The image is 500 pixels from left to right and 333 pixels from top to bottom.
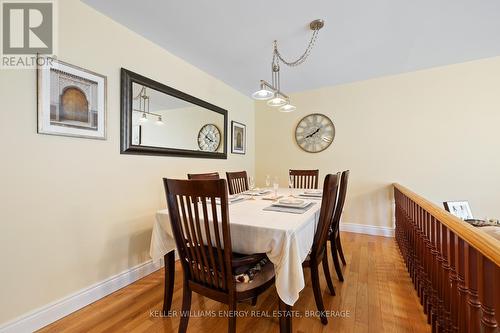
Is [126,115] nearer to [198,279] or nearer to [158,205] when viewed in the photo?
[158,205]

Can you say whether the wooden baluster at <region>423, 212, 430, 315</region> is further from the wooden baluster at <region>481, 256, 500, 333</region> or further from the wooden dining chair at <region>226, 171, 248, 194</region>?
the wooden dining chair at <region>226, 171, 248, 194</region>

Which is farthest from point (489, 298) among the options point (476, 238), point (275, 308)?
point (275, 308)

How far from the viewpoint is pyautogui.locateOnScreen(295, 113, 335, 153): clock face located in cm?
360

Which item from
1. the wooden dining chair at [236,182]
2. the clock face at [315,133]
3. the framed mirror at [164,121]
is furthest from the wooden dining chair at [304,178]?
the framed mirror at [164,121]

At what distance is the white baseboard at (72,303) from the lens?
137 cm

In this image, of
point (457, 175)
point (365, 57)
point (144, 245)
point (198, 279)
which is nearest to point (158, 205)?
point (144, 245)

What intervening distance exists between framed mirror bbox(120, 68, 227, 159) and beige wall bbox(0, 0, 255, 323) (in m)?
0.09

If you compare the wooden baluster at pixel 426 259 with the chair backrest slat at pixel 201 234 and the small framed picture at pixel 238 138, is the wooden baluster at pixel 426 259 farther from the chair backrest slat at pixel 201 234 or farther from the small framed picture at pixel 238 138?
the small framed picture at pixel 238 138

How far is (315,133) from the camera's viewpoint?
12.1 feet

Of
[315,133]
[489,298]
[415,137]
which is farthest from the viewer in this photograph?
[315,133]

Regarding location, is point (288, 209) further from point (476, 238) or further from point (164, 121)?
point (164, 121)

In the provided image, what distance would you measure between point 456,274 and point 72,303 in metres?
2.33

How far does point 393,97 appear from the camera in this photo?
317 centimetres

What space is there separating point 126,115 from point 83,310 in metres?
1.55
